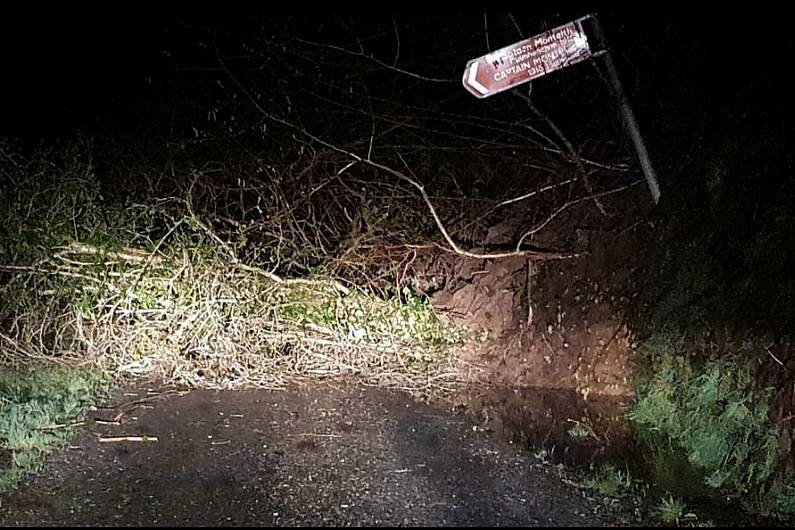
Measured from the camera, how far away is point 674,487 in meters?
3.89

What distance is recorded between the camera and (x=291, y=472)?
408 centimetres

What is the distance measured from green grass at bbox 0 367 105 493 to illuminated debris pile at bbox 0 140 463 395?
312 mm

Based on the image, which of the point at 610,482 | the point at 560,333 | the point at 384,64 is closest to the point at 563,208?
the point at 560,333

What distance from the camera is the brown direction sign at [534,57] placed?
15.1 feet

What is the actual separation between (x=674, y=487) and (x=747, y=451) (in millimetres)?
382

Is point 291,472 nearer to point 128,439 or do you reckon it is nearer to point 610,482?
point 128,439

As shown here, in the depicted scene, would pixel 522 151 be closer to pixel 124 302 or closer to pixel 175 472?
pixel 124 302

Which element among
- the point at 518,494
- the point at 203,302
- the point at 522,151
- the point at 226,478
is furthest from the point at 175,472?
the point at 522,151

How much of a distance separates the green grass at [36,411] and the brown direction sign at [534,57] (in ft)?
10.1

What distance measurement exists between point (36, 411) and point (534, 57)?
345 cm

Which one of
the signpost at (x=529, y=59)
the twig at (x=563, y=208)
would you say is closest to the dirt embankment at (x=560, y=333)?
the twig at (x=563, y=208)

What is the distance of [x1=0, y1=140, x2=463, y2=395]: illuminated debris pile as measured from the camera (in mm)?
5863

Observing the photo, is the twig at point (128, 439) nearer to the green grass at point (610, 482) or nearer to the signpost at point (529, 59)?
the green grass at point (610, 482)

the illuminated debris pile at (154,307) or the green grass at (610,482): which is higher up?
the illuminated debris pile at (154,307)
